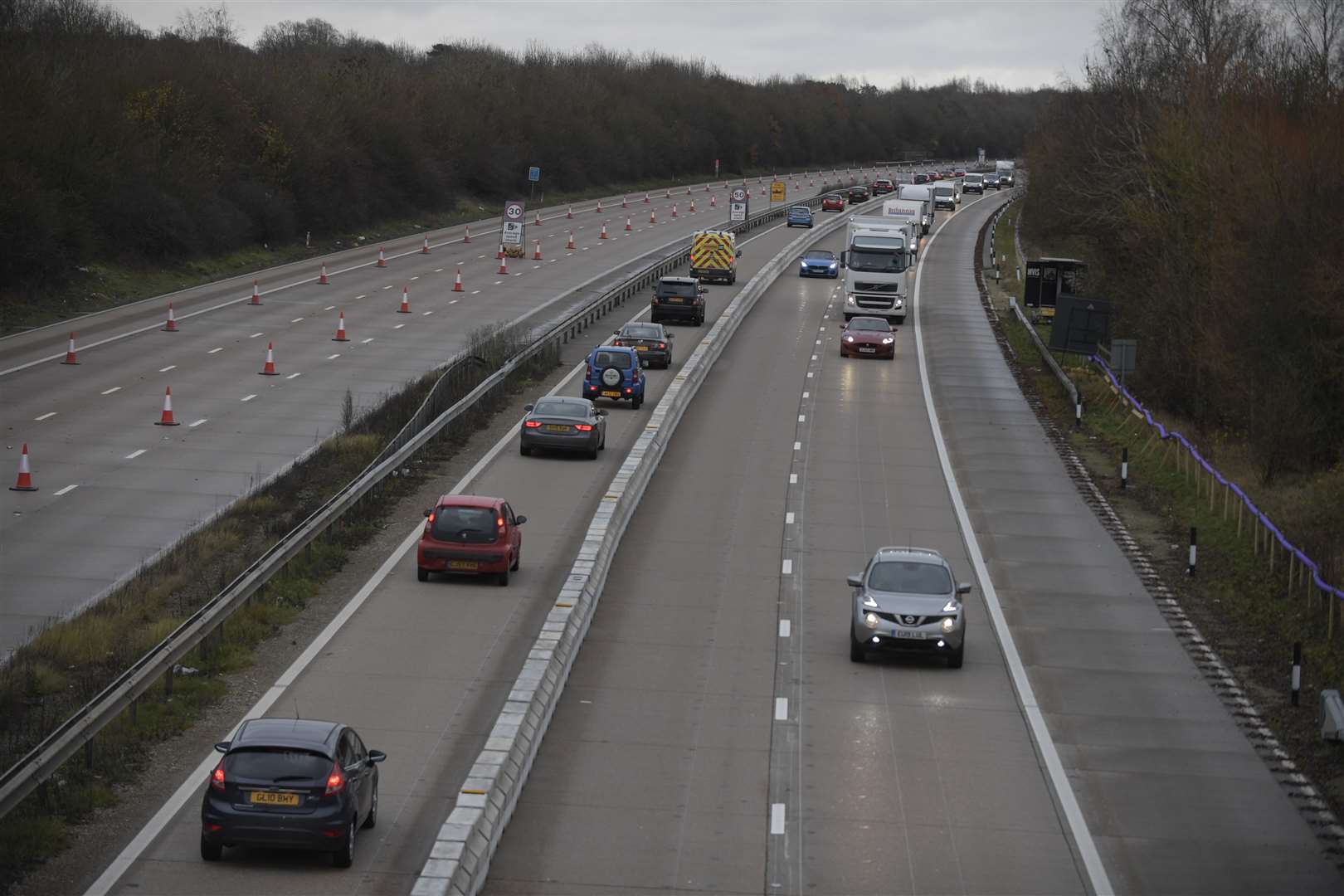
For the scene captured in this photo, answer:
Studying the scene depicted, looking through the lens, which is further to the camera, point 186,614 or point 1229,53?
point 1229,53

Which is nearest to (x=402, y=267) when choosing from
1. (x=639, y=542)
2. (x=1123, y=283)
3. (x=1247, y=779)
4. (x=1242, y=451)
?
(x=1123, y=283)

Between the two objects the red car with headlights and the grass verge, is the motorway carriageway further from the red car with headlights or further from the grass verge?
Answer: the red car with headlights

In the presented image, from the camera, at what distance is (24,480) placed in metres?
31.6

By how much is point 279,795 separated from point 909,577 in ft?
36.7

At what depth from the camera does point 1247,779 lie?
1902 centimetres

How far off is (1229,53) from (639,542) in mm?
41350

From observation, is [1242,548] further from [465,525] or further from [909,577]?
[465,525]

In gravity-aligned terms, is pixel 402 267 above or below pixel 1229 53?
below

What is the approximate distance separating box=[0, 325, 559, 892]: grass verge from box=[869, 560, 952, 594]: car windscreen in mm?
7991

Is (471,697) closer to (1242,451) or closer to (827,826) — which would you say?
(827,826)

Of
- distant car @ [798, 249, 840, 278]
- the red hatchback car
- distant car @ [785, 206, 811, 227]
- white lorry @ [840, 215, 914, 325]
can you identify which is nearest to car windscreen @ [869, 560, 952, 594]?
the red hatchback car

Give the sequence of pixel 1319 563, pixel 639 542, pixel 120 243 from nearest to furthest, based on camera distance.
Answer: pixel 1319 563 → pixel 639 542 → pixel 120 243

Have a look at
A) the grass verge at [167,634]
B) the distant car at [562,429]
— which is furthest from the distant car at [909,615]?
the distant car at [562,429]

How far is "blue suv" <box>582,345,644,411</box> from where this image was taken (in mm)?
41812
